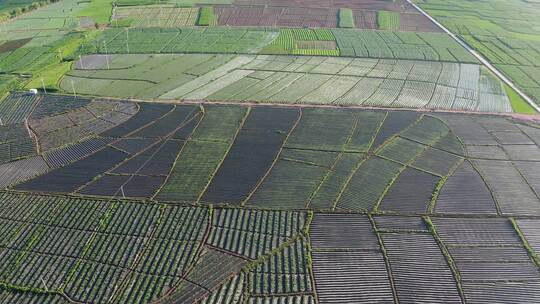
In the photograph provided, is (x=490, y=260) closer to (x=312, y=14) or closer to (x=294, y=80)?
(x=294, y=80)

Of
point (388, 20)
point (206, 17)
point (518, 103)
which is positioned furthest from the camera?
point (388, 20)

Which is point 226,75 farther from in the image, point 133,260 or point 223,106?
point 133,260

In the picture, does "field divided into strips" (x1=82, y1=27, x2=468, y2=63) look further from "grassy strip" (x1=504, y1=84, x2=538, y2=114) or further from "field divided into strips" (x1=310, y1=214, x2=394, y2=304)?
"field divided into strips" (x1=310, y1=214, x2=394, y2=304)

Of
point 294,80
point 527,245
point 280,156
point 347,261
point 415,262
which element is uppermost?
→ point 294,80

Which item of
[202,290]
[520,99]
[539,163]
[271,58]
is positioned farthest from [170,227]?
[520,99]

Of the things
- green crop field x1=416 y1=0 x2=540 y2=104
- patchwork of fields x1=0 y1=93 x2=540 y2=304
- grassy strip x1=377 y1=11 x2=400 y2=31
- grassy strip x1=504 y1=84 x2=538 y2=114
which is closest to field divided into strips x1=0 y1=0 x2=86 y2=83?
patchwork of fields x1=0 y1=93 x2=540 y2=304

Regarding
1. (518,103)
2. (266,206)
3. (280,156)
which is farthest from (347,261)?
(518,103)
